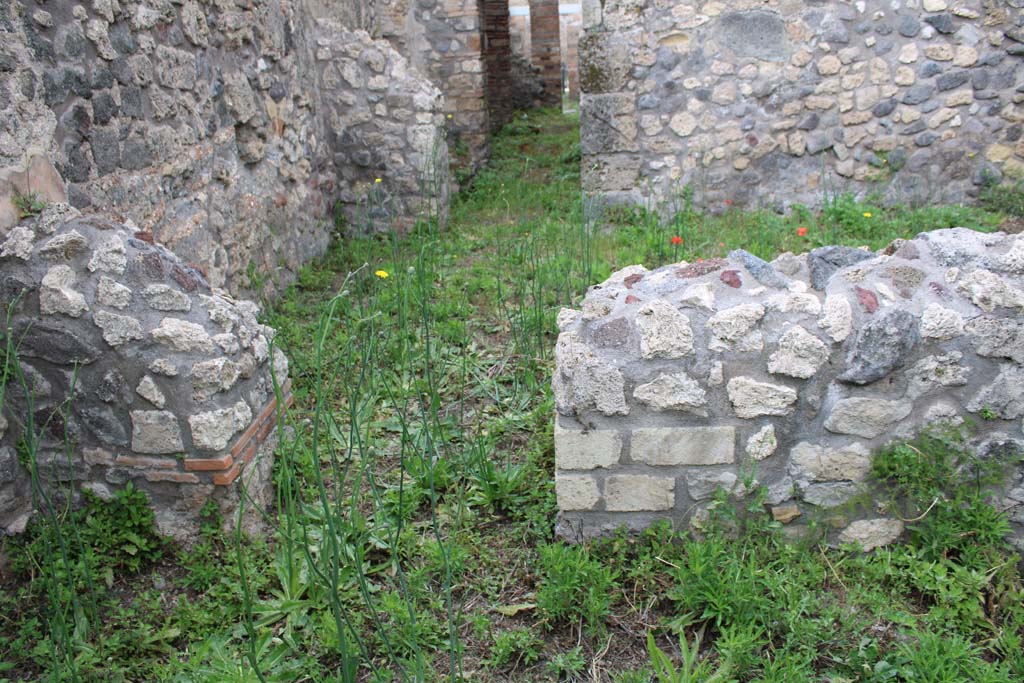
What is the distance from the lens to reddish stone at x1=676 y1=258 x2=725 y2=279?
8.20 feet

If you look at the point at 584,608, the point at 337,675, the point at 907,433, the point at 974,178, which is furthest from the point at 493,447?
the point at 974,178

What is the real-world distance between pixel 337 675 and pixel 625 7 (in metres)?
4.93

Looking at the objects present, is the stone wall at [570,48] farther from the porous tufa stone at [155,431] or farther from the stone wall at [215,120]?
the porous tufa stone at [155,431]

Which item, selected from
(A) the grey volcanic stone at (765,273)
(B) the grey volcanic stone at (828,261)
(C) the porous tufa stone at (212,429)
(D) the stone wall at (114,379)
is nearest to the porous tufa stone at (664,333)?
(A) the grey volcanic stone at (765,273)

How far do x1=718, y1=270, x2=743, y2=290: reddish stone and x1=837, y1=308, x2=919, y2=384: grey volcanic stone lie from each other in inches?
14.5

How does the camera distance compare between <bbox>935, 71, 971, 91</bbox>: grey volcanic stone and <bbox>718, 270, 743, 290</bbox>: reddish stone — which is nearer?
<bbox>718, 270, 743, 290</bbox>: reddish stone

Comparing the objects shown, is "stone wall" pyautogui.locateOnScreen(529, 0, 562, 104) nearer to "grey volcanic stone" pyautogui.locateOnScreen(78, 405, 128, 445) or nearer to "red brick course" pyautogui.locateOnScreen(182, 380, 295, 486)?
"red brick course" pyautogui.locateOnScreen(182, 380, 295, 486)

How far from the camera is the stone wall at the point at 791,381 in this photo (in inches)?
Answer: 89.3

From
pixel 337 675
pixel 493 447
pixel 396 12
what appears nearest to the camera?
pixel 337 675

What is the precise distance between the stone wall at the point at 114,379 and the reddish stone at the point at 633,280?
116 centimetres

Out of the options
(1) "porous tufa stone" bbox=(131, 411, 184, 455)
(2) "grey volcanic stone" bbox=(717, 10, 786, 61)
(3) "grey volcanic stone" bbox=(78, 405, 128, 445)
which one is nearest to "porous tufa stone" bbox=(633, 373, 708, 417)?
(1) "porous tufa stone" bbox=(131, 411, 184, 455)

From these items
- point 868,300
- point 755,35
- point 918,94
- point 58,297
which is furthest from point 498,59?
point 868,300

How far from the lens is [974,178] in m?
5.71

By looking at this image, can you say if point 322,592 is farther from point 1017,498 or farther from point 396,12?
point 396,12
